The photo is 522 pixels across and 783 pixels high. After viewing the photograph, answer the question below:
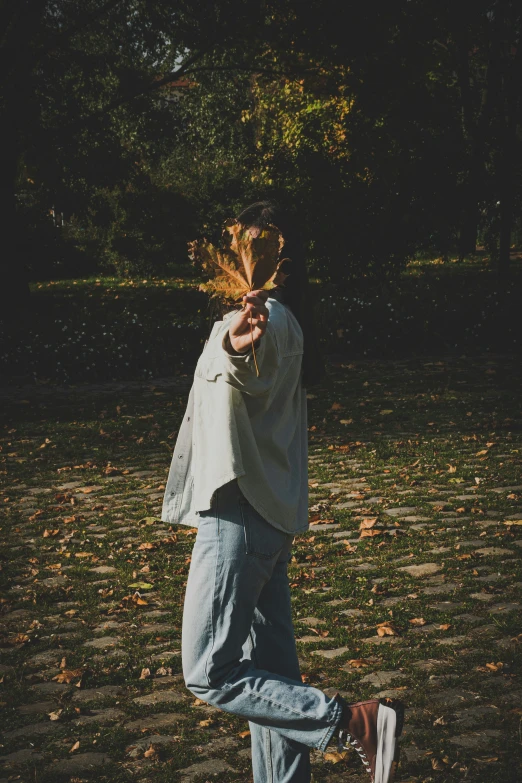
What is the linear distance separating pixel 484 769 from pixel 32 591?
128 inches

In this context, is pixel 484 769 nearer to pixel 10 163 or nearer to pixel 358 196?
pixel 358 196

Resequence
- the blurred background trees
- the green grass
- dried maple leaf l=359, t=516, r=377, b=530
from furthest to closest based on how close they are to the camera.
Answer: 1. the blurred background trees
2. the green grass
3. dried maple leaf l=359, t=516, r=377, b=530

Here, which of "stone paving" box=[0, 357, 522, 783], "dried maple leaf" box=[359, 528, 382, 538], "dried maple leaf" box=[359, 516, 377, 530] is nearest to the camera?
"stone paving" box=[0, 357, 522, 783]

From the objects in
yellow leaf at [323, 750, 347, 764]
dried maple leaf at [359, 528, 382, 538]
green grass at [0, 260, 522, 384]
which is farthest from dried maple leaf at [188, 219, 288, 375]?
green grass at [0, 260, 522, 384]

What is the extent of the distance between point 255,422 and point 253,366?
249 mm

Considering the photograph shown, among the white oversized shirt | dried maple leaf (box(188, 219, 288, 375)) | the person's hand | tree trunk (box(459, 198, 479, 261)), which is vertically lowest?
the white oversized shirt

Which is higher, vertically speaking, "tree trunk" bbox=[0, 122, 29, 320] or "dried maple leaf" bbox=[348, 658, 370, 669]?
"tree trunk" bbox=[0, 122, 29, 320]

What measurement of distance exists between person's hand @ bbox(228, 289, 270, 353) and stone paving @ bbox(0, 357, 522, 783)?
1.88 meters

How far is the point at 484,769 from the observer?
3227 mm

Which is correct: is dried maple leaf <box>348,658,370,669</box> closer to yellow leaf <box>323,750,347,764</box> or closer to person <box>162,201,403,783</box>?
yellow leaf <box>323,750,347,764</box>

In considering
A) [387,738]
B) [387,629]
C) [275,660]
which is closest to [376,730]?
[387,738]

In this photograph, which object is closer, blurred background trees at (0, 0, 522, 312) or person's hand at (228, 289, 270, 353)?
person's hand at (228, 289, 270, 353)

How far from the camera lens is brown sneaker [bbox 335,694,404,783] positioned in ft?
8.37

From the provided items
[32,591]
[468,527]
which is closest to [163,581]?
[32,591]
